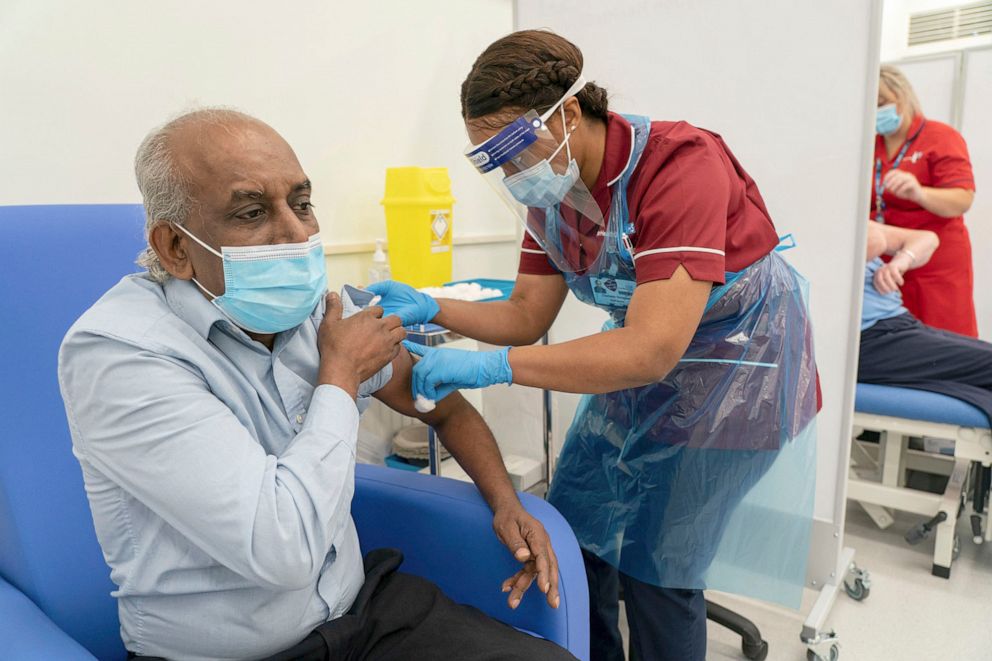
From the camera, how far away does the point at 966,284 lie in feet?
9.52

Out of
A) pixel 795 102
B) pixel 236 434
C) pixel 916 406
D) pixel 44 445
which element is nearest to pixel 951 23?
pixel 916 406

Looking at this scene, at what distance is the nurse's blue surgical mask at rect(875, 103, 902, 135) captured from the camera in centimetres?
267

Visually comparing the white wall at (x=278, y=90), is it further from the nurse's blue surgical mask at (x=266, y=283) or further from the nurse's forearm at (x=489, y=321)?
the nurse's forearm at (x=489, y=321)

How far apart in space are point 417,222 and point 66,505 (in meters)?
1.42

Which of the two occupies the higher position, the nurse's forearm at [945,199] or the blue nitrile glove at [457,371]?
the nurse's forearm at [945,199]

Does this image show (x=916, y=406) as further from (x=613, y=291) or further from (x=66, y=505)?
(x=66, y=505)

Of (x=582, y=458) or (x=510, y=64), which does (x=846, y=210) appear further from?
(x=510, y=64)

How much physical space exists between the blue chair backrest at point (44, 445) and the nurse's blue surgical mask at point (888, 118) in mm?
2796

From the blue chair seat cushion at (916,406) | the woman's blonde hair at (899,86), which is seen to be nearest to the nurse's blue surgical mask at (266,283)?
the blue chair seat cushion at (916,406)

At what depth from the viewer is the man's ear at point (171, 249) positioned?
0.95 m

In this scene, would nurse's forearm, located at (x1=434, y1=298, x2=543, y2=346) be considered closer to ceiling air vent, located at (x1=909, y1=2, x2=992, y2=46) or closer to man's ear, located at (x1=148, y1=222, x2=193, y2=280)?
man's ear, located at (x1=148, y1=222, x2=193, y2=280)

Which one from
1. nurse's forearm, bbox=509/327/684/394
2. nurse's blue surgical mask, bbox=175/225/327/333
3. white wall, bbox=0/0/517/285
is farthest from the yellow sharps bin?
nurse's blue surgical mask, bbox=175/225/327/333

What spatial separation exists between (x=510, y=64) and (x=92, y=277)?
0.79 meters

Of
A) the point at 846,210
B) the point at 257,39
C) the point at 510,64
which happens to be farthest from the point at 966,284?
the point at 257,39
